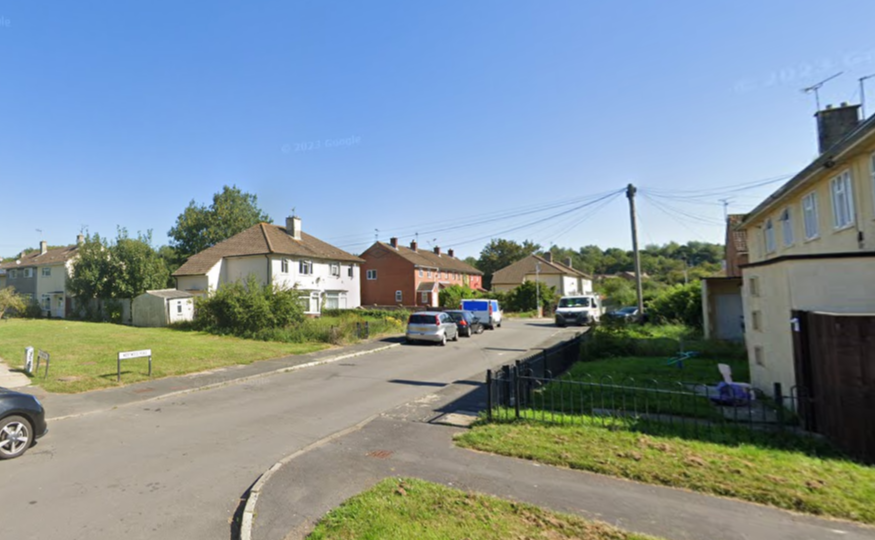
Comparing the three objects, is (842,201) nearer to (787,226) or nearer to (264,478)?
(787,226)

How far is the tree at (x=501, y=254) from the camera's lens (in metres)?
81.2

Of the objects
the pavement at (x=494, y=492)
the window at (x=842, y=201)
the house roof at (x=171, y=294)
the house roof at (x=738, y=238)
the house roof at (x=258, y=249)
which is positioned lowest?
the pavement at (x=494, y=492)

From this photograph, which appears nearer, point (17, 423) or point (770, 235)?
point (17, 423)

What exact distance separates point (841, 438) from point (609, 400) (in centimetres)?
357

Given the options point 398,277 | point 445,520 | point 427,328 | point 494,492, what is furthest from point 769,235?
point 398,277

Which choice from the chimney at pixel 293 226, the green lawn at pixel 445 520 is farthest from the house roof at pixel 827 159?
the chimney at pixel 293 226

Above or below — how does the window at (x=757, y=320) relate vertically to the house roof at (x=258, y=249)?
below

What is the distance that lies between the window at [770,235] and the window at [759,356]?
422 inches

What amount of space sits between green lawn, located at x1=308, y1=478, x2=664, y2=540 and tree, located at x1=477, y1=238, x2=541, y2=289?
75598 millimetres

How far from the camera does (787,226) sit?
15.7m

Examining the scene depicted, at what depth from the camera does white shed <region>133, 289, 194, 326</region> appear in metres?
30.2

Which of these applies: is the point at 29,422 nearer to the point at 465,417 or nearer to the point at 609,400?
the point at 465,417

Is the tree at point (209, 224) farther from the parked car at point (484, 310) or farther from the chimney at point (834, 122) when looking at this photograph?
the chimney at point (834, 122)

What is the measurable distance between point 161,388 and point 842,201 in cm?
1793
